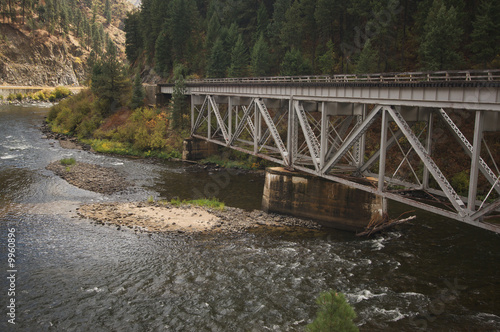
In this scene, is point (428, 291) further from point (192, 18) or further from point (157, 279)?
point (192, 18)

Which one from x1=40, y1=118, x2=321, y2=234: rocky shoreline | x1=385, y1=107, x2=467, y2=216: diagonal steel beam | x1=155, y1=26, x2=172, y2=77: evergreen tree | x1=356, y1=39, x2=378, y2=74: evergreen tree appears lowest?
x1=40, y1=118, x2=321, y2=234: rocky shoreline

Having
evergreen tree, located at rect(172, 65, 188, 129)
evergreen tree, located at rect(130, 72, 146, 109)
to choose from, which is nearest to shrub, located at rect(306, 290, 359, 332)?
evergreen tree, located at rect(172, 65, 188, 129)

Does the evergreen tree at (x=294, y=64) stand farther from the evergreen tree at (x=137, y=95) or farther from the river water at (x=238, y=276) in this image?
the river water at (x=238, y=276)

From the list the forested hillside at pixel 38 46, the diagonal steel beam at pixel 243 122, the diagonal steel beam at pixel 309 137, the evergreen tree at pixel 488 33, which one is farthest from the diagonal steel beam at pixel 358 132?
the forested hillside at pixel 38 46

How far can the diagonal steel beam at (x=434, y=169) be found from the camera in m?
17.1

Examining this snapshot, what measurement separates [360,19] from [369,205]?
4441 cm

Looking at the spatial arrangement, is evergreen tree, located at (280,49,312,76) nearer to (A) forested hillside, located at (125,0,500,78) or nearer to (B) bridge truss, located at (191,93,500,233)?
(A) forested hillside, located at (125,0,500,78)

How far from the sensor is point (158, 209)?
98.2 ft

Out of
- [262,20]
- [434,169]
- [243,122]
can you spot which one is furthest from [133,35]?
[434,169]

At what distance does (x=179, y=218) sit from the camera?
2802 cm

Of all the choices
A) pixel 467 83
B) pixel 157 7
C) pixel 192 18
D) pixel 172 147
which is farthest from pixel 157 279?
pixel 157 7

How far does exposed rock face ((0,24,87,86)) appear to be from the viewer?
152375 mm

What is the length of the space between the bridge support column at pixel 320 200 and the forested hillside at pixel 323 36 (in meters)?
19.7

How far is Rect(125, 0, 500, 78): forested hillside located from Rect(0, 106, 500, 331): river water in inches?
847
